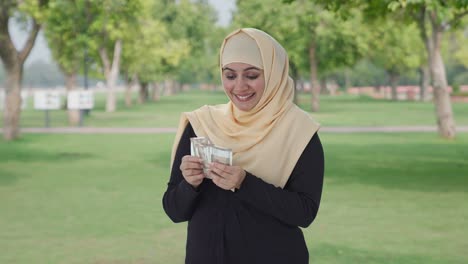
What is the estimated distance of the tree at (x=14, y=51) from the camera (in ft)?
74.0

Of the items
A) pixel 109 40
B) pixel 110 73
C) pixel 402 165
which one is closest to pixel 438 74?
pixel 402 165

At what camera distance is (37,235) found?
30.5 feet

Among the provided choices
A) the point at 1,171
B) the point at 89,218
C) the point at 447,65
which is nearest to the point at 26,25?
the point at 1,171

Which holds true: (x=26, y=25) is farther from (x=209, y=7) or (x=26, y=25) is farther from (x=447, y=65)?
(x=447, y=65)

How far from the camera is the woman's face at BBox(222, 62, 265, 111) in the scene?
3283mm

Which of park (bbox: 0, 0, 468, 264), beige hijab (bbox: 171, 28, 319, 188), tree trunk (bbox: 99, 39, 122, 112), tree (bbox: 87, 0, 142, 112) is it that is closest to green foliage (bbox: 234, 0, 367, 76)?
tree (bbox: 87, 0, 142, 112)

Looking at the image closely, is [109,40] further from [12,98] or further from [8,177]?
[8,177]

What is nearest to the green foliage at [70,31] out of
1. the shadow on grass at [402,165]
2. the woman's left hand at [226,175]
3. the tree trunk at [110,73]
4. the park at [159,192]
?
the park at [159,192]

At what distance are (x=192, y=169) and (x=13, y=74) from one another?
70.6ft

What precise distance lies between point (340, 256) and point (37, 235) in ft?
11.9

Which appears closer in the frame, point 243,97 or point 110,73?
point 243,97

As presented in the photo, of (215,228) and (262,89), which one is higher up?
(262,89)

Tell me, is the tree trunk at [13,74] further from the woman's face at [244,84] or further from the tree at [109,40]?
Result: the woman's face at [244,84]

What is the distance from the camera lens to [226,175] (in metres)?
3.06
